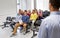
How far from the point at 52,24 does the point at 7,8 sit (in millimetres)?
8546

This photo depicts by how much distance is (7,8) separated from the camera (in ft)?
30.2

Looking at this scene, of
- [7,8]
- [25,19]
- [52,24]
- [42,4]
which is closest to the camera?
[52,24]

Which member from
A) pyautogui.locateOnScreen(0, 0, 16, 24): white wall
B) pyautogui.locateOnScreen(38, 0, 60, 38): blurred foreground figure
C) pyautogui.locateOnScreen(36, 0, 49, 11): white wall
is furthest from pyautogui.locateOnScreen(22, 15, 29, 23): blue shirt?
pyautogui.locateOnScreen(38, 0, 60, 38): blurred foreground figure

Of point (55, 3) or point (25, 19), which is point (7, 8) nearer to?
point (25, 19)

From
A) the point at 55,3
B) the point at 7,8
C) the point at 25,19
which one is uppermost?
the point at 55,3

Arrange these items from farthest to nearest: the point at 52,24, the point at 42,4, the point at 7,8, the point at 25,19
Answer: the point at 42,4, the point at 7,8, the point at 25,19, the point at 52,24

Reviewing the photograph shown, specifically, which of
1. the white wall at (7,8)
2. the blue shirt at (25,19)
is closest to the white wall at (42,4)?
the white wall at (7,8)

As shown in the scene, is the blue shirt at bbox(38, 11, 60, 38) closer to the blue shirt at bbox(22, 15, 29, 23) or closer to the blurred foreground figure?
the blurred foreground figure

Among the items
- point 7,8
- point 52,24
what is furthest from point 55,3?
point 7,8

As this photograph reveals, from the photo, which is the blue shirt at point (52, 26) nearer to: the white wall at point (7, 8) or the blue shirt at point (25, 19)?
the blue shirt at point (25, 19)

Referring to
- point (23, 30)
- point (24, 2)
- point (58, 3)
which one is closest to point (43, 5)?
point (24, 2)

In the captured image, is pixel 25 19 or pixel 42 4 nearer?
pixel 25 19

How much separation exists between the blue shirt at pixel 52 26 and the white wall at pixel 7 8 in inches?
317

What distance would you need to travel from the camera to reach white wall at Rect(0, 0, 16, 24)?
8.81 metres
